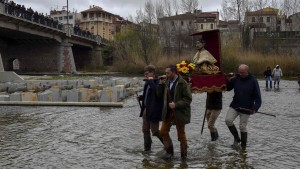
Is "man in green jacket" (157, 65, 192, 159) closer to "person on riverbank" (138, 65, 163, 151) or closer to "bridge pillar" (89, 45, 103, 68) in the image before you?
"person on riverbank" (138, 65, 163, 151)

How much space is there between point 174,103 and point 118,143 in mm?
2796

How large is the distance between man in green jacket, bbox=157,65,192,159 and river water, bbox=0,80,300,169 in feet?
1.72

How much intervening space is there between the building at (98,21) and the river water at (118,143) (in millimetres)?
127519

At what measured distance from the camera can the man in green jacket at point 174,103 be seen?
840cm

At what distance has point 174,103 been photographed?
27.3 feet

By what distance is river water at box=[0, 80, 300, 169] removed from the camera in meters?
8.59

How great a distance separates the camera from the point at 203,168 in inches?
320

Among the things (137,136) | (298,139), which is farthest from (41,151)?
(298,139)

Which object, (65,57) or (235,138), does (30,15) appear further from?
(235,138)

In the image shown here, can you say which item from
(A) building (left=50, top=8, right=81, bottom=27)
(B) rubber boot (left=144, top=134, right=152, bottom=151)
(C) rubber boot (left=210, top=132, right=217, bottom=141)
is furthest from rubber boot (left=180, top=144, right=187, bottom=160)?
(A) building (left=50, top=8, right=81, bottom=27)

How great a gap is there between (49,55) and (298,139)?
61078 millimetres

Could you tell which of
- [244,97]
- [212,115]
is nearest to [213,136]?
[212,115]

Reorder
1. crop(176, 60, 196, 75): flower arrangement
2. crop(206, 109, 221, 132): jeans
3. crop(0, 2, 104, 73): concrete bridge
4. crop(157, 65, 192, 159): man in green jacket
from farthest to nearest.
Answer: crop(0, 2, 104, 73): concrete bridge, crop(206, 109, 221, 132): jeans, crop(176, 60, 196, 75): flower arrangement, crop(157, 65, 192, 159): man in green jacket

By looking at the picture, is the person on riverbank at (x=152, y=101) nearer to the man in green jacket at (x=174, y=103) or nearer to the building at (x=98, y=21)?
the man in green jacket at (x=174, y=103)
